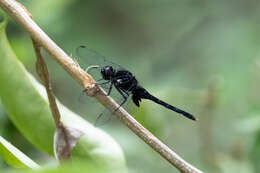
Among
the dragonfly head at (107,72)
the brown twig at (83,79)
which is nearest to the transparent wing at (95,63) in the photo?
the dragonfly head at (107,72)

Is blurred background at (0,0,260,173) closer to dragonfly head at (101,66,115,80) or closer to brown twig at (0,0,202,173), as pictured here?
dragonfly head at (101,66,115,80)

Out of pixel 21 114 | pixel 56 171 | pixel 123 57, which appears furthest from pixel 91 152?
pixel 123 57

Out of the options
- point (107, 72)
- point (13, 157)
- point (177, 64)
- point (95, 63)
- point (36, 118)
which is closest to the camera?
point (13, 157)

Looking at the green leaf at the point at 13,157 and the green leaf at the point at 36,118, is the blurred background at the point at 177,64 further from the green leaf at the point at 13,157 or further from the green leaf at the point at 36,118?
the green leaf at the point at 13,157

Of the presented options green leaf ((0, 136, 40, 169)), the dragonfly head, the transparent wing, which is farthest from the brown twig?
the dragonfly head

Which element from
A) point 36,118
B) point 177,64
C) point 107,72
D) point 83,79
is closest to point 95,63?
point 107,72

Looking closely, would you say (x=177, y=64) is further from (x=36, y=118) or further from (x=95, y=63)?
(x=36, y=118)
